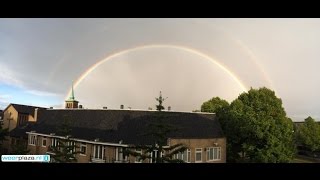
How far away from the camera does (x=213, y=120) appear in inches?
800

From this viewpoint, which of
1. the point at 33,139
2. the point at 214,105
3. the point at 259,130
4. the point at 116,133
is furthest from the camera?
the point at 214,105

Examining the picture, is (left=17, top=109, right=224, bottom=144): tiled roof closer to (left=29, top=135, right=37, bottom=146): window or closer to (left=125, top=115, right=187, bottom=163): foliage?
(left=29, top=135, right=37, bottom=146): window

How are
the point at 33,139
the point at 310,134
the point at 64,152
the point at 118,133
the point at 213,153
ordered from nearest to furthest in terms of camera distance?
the point at 64,152, the point at 213,153, the point at 118,133, the point at 33,139, the point at 310,134

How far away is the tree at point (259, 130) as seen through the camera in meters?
20.8

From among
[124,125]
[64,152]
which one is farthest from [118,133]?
[64,152]

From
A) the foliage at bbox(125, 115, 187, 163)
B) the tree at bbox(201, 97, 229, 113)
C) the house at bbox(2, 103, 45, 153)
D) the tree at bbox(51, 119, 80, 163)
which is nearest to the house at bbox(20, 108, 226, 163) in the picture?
the house at bbox(2, 103, 45, 153)

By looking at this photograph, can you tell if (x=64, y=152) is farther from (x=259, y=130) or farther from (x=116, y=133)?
(x=259, y=130)

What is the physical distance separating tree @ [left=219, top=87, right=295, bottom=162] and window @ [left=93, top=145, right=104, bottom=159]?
28.2ft

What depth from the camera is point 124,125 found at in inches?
786

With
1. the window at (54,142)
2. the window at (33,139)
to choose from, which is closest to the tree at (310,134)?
the window at (54,142)

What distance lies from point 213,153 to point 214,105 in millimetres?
10075

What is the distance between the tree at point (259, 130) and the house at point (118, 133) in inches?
78.2
